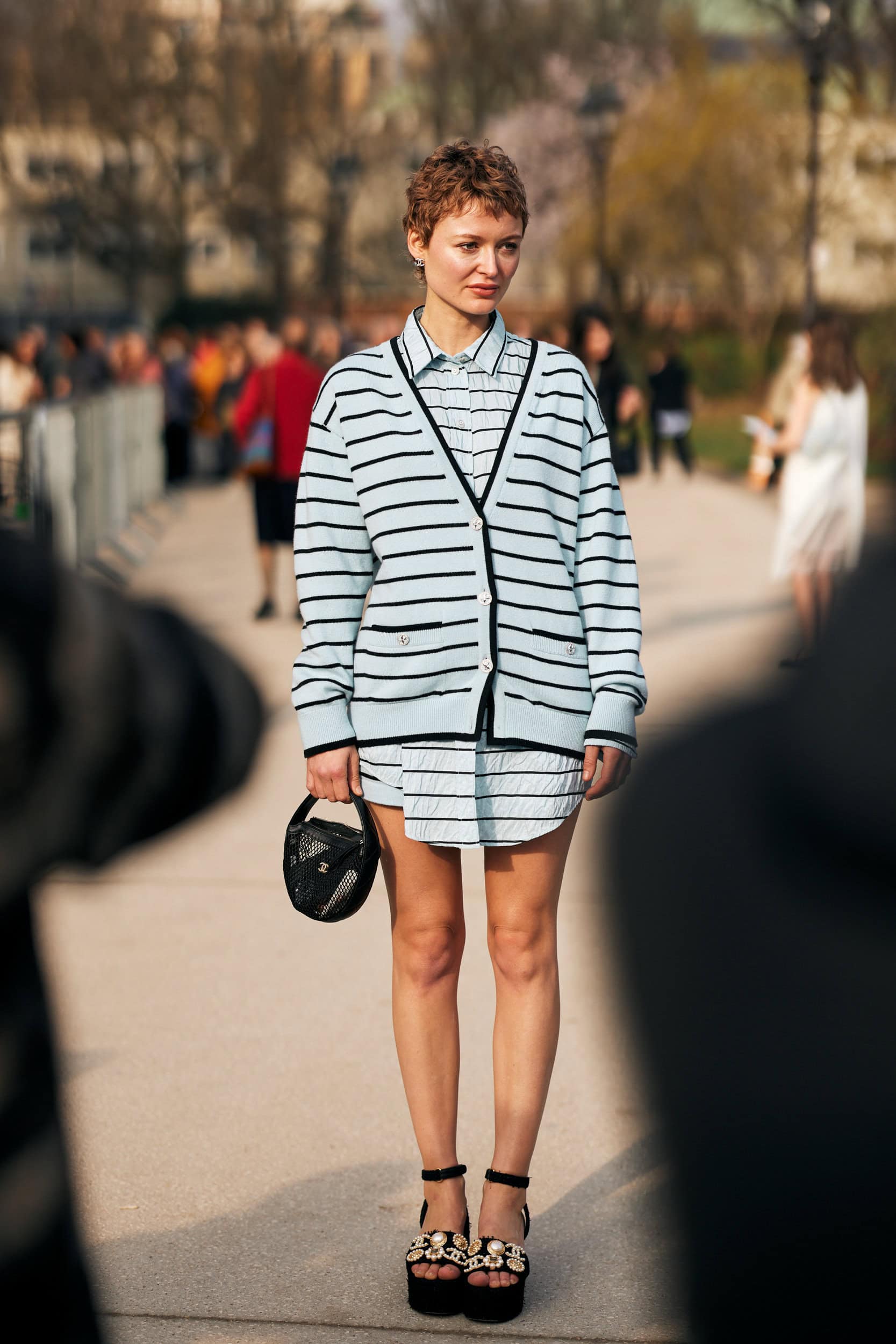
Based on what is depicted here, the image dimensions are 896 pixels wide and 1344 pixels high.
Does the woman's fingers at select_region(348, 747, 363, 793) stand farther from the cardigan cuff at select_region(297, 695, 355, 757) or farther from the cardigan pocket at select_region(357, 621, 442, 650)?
the cardigan pocket at select_region(357, 621, 442, 650)

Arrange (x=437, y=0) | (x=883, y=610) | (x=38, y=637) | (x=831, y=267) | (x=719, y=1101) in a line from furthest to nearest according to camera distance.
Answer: (x=831, y=267)
(x=437, y=0)
(x=719, y=1101)
(x=883, y=610)
(x=38, y=637)

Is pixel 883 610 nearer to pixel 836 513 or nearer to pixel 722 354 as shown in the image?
pixel 836 513

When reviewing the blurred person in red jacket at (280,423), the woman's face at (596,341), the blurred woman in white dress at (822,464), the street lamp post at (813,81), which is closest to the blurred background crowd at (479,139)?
the street lamp post at (813,81)

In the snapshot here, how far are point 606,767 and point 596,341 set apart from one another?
5134 mm

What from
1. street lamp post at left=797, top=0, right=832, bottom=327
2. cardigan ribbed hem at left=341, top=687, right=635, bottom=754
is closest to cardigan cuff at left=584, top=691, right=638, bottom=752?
cardigan ribbed hem at left=341, top=687, right=635, bottom=754

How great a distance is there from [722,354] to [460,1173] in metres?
43.0

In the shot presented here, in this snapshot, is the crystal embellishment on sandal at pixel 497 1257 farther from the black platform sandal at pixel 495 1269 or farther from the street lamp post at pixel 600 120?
the street lamp post at pixel 600 120

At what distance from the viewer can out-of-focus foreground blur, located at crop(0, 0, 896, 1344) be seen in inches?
133

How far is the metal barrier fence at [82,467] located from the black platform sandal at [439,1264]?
13.8ft

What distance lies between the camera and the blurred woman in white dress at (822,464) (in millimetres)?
9164

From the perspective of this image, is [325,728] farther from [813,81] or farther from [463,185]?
[813,81]

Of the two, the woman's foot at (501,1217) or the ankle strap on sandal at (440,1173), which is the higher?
the ankle strap on sandal at (440,1173)

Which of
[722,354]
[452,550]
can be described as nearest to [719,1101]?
[452,550]

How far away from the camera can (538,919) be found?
10.0 ft
